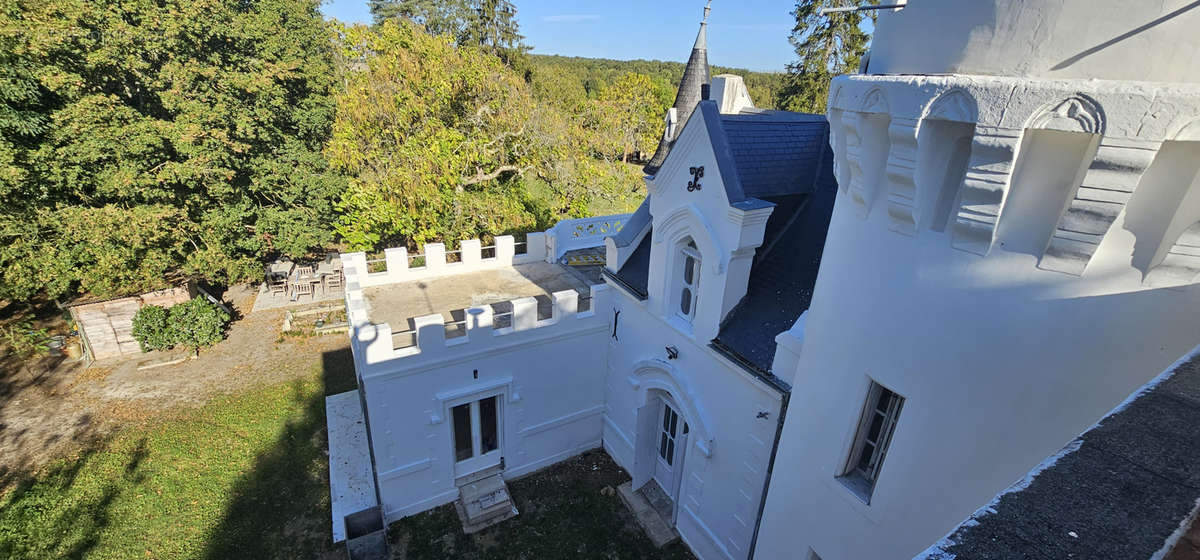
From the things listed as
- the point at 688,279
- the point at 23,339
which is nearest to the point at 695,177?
the point at 688,279

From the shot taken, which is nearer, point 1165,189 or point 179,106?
point 1165,189

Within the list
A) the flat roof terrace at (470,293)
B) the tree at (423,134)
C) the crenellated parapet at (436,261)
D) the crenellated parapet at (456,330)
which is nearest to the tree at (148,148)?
the tree at (423,134)

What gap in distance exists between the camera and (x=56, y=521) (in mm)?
11984

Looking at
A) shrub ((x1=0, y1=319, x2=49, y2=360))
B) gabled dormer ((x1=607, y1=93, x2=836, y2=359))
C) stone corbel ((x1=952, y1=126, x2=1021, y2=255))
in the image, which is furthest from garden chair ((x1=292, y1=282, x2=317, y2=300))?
stone corbel ((x1=952, y1=126, x2=1021, y2=255))

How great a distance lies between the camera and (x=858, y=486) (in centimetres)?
638

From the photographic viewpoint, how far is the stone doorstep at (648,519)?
11341mm

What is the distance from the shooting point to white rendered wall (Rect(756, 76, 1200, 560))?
140 inches

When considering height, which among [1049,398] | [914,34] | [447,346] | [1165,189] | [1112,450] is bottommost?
[447,346]

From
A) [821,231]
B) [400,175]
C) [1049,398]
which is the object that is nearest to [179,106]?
[400,175]

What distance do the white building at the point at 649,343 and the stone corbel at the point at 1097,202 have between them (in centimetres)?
395

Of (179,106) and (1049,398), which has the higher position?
(179,106)

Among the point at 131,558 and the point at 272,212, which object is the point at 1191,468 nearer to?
the point at 131,558

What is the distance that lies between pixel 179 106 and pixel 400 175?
893 cm

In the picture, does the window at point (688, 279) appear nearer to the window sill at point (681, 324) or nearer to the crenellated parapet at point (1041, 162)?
the window sill at point (681, 324)
